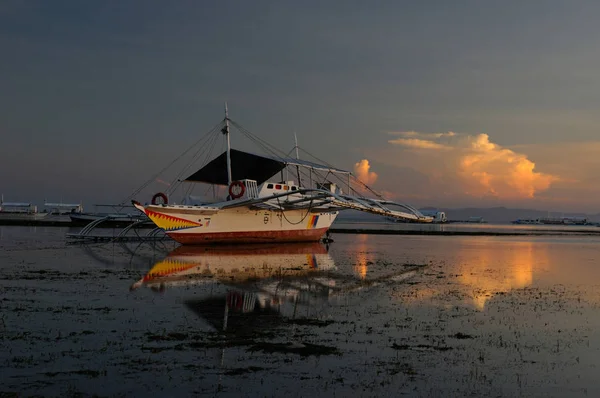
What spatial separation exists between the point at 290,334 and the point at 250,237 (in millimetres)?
29664

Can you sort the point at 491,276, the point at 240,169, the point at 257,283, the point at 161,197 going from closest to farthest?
the point at 257,283 < the point at 491,276 < the point at 161,197 < the point at 240,169

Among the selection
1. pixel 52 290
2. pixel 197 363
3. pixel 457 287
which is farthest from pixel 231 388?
pixel 457 287

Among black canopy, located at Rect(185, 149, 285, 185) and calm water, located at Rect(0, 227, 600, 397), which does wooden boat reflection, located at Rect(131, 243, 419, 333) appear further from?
black canopy, located at Rect(185, 149, 285, 185)

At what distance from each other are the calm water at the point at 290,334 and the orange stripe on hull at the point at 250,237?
48.7ft

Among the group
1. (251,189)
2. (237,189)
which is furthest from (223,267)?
(251,189)

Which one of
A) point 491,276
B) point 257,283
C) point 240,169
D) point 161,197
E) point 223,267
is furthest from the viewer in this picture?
point 240,169

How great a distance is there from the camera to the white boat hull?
35.4 m

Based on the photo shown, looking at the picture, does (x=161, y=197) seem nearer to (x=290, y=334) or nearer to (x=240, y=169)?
(x=240, y=169)

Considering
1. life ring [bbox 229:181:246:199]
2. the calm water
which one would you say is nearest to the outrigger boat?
life ring [bbox 229:181:246:199]

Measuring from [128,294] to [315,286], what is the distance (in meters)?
5.85

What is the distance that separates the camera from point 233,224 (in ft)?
127

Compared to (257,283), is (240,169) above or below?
above

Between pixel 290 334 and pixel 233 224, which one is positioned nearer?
pixel 290 334

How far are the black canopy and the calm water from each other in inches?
937
